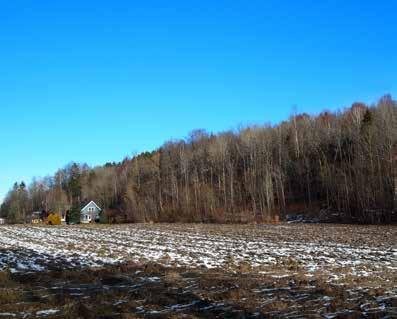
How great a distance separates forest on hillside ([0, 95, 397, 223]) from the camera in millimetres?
57812

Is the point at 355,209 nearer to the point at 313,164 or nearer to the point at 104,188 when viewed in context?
the point at 313,164

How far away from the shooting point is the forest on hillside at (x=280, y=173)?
5781cm

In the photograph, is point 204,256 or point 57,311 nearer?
point 57,311

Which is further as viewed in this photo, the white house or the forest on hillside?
the white house

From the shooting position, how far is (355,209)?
5938 centimetres

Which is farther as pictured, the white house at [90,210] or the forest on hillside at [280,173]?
the white house at [90,210]

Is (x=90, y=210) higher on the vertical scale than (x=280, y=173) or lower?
lower

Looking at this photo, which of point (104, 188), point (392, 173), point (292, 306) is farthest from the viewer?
point (104, 188)

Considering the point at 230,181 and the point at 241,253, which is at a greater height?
the point at 230,181

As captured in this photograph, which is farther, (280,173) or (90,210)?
(90,210)

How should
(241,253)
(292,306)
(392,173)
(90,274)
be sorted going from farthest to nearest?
(392,173)
(241,253)
(90,274)
(292,306)

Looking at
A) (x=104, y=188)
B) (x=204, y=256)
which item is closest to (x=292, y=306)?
(x=204, y=256)

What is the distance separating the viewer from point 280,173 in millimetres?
78000

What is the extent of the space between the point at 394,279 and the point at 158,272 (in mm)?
6903
